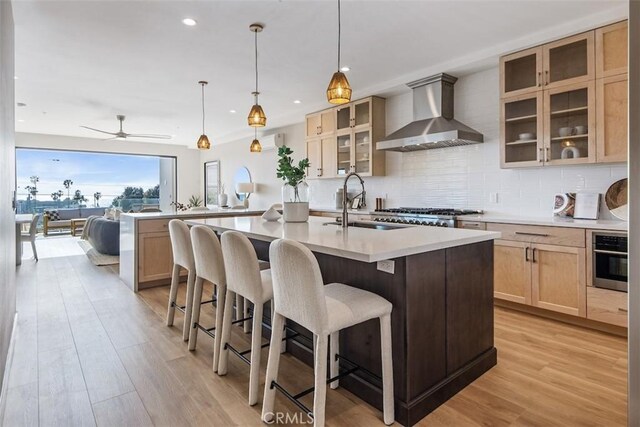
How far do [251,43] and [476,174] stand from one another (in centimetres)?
291

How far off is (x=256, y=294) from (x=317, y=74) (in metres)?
3.40

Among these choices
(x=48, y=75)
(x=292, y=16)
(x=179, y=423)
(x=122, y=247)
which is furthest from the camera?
(x=122, y=247)

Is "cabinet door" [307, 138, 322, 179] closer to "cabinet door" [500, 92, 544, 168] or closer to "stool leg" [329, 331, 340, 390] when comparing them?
"cabinet door" [500, 92, 544, 168]

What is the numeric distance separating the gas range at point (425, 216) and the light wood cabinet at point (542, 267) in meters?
0.43

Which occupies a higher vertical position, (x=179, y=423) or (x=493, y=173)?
(x=493, y=173)

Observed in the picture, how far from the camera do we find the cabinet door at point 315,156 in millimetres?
5992

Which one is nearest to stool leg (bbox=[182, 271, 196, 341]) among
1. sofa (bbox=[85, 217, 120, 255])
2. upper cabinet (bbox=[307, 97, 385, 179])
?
upper cabinet (bbox=[307, 97, 385, 179])

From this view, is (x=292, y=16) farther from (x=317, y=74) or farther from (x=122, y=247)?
(x=122, y=247)

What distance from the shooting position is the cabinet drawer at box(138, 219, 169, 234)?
14.2 ft

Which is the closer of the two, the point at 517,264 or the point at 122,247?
the point at 517,264

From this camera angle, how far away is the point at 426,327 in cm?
192

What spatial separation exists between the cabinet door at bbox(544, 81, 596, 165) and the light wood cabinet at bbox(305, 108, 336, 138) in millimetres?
3037

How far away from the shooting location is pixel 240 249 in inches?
80.1

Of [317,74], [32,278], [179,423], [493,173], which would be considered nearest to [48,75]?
[32,278]
